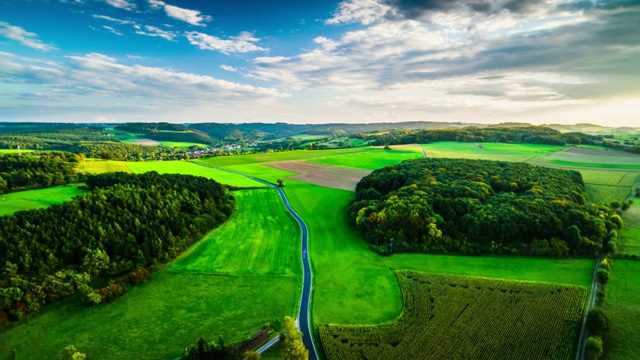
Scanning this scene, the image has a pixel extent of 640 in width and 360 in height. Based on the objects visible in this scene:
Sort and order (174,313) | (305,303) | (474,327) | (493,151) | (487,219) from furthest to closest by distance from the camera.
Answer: (493,151), (487,219), (305,303), (174,313), (474,327)

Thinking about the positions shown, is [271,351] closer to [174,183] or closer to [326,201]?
[326,201]

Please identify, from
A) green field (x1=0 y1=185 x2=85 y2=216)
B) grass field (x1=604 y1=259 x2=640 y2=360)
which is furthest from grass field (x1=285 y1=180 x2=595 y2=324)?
green field (x1=0 y1=185 x2=85 y2=216)

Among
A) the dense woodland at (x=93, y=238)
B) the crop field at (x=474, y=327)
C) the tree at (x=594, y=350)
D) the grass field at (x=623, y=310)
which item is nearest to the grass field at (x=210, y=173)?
the dense woodland at (x=93, y=238)

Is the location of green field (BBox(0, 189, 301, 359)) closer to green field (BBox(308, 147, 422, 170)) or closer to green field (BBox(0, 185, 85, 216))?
green field (BBox(0, 185, 85, 216))

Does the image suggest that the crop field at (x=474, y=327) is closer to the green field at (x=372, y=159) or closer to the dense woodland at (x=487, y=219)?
the dense woodland at (x=487, y=219)

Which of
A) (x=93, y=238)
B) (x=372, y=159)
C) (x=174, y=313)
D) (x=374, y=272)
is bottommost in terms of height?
(x=174, y=313)

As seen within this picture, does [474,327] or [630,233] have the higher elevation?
[630,233]

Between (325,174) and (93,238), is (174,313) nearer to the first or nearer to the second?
(93,238)

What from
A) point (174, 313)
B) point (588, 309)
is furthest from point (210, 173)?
point (588, 309)

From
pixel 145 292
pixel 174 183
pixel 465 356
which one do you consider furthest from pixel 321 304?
pixel 174 183
